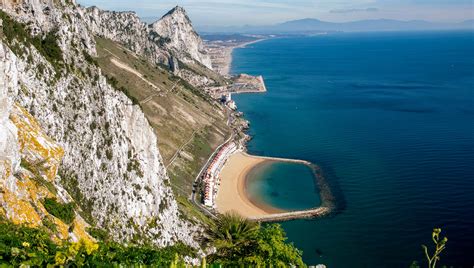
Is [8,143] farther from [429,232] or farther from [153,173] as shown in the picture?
[429,232]

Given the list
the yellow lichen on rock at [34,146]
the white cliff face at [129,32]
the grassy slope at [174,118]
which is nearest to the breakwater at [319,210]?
the grassy slope at [174,118]

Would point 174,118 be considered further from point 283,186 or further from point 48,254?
point 48,254

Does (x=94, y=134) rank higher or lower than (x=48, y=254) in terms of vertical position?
lower

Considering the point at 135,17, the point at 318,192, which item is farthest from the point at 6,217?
the point at 135,17

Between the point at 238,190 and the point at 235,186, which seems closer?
the point at 238,190

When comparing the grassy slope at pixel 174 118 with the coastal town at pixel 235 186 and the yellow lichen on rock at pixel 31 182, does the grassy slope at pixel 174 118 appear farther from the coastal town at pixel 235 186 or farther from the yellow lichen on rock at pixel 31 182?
the yellow lichen on rock at pixel 31 182

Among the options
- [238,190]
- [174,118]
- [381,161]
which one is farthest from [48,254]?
[381,161]
